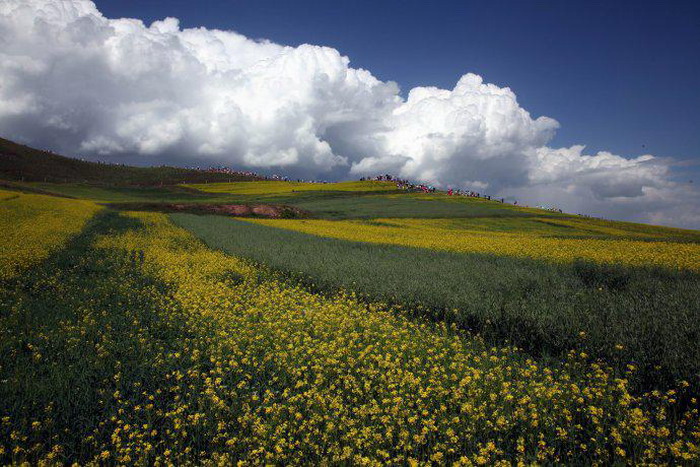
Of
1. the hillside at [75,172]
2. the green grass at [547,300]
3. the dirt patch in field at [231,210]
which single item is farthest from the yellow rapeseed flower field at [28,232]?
the hillside at [75,172]

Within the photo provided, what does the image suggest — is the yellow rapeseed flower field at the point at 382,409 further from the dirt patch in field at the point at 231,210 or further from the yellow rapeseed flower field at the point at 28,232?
the dirt patch in field at the point at 231,210

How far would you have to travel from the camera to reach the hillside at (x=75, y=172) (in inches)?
3361

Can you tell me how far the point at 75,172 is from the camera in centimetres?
9812

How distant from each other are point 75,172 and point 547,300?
121 m

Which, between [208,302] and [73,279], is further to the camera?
[73,279]

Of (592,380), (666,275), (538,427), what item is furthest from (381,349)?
(666,275)

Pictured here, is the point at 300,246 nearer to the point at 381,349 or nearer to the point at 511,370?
the point at 381,349

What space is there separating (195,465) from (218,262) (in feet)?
35.7

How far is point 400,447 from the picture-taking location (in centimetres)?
438

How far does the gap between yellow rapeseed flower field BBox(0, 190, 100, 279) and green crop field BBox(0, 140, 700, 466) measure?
0.33 meters

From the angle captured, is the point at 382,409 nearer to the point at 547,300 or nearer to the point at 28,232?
the point at 547,300

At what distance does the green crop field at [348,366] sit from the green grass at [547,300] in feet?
0.13

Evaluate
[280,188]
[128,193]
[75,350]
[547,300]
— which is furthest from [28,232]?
[280,188]

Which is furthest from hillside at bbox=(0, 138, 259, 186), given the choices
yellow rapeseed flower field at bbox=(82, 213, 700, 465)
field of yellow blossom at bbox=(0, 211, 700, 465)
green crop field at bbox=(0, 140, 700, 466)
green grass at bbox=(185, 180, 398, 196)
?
yellow rapeseed flower field at bbox=(82, 213, 700, 465)
